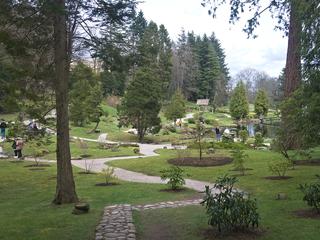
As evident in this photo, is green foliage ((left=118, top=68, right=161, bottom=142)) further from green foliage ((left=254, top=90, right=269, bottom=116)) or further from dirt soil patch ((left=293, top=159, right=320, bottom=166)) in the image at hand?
green foliage ((left=254, top=90, right=269, bottom=116))

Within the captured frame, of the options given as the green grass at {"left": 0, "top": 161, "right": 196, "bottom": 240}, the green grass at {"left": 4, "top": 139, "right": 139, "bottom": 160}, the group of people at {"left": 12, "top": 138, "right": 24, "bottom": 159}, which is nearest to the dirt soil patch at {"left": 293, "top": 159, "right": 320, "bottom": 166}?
the green grass at {"left": 0, "top": 161, "right": 196, "bottom": 240}

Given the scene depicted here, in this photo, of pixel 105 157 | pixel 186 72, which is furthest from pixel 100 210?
pixel 186 72

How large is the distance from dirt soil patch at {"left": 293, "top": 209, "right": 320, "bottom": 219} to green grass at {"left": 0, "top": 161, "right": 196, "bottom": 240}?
3.86 m

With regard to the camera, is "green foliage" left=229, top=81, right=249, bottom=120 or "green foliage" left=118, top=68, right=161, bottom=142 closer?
"green foliage" left=118, top=68, right=161, bottom=142

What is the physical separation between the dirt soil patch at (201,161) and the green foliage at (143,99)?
632 inches

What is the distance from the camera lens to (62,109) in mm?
11797

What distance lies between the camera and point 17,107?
1331cm

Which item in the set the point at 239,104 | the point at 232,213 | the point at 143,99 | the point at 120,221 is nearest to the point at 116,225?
the point at 120,221

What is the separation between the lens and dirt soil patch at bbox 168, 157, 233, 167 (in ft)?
66.4

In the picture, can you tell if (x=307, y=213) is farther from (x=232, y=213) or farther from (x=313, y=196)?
(x=232, y=213)

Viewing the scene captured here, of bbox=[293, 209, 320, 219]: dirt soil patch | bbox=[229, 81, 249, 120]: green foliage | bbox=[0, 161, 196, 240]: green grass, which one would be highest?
bbox=[229, 81, 249, 120]: green foliage

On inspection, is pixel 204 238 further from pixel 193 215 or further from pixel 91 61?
pixel 91 61

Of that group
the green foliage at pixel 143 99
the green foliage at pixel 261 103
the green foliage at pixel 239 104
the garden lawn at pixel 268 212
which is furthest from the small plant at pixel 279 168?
the green foliage at pixel 261 103

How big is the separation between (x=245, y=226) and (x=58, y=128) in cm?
603
